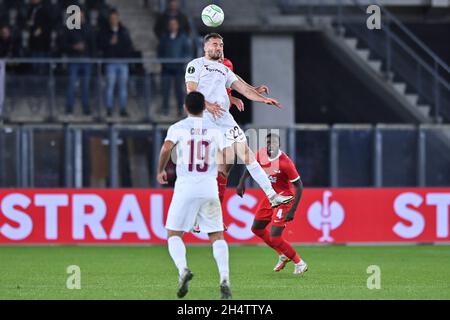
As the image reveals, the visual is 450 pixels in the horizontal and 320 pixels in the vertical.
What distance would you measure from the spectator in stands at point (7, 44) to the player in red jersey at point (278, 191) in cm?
936

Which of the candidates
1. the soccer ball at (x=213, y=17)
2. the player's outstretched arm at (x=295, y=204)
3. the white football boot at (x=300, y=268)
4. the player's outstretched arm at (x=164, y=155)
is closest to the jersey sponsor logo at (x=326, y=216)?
the player's outstretched arm at (x=295, y=204)

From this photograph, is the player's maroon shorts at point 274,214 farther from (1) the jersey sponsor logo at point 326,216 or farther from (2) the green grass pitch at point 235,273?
(1) the jersey sponsor logo at point 326,216

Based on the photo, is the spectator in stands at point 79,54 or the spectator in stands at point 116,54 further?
the spectator in stands at point 79,54

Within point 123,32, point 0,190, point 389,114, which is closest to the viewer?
point 0,190

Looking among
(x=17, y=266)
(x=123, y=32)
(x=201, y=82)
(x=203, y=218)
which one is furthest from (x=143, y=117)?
(x=203, y=218)

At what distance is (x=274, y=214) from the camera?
16172 millimetres

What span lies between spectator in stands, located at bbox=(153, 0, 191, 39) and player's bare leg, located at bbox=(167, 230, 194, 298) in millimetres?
13244

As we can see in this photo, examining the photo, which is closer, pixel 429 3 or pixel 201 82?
pixel 201 82

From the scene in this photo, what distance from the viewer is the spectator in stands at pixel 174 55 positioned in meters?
24.3

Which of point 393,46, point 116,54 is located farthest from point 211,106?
point 393,46

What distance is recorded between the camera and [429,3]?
93.7 feet
